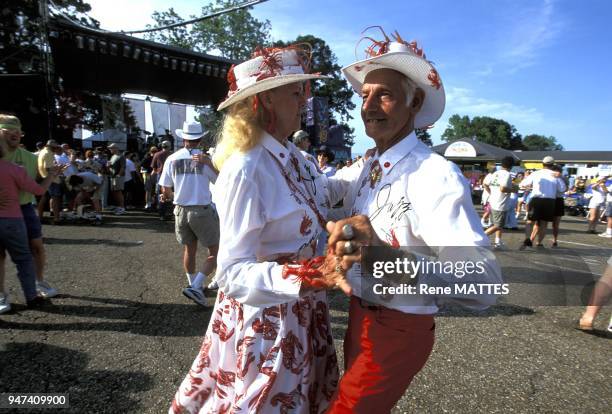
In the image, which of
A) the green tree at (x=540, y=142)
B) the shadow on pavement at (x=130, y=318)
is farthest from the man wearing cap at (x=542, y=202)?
the green tree at (x=540, y=142)

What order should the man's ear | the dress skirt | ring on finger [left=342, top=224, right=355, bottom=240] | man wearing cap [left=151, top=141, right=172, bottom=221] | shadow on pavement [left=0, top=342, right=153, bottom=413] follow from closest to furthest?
ring on finger [left=342, top=224, right=355, bottom=240] < the dress skirt < the man's ear < shadow on pavement [left=0, top=342, right=153, bottom=413] < man wearing cap [left=151, top=141, right=172, bottom=221]

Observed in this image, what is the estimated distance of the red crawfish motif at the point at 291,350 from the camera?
129 cm

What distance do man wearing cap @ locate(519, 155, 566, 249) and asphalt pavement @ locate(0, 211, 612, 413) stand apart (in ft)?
11.2

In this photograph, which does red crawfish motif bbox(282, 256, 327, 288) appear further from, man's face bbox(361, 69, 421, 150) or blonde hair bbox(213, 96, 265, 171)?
man's face bbox(361, 69, 421, 150)

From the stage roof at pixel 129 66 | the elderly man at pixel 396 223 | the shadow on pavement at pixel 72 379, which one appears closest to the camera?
the elderly man at pixel 396 223

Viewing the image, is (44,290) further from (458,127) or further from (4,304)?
(458,127)

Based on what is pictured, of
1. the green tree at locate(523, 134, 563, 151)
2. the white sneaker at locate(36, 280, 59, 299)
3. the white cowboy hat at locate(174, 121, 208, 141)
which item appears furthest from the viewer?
the green tree at locate(523, 134, 563, 151)

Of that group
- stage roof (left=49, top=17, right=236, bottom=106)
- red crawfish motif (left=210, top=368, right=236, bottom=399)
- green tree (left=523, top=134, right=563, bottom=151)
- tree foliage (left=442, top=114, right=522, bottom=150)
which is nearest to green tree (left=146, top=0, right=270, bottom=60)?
stage roof (left=49, top=17, right=236, bottom=106)

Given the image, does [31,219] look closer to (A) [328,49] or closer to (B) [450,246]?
(B) [450,246]

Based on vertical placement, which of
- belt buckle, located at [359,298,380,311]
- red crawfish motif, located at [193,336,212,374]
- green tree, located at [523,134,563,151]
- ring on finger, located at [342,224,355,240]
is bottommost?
red crawfish motif, located at [193,336,212,374]

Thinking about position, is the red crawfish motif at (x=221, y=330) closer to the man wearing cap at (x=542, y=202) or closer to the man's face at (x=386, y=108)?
the man's face at (x=386, y=108)

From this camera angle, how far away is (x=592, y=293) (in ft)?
6.91

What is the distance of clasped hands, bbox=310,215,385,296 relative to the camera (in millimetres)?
937

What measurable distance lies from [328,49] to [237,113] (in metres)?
47.0
